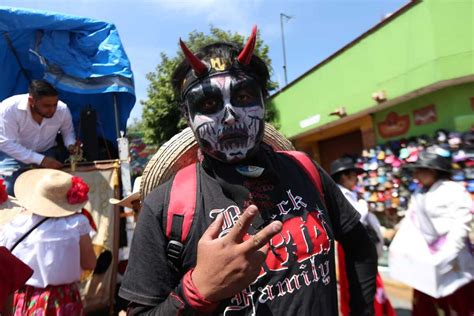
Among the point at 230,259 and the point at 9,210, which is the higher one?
the point at 230,259

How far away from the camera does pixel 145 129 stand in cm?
1467

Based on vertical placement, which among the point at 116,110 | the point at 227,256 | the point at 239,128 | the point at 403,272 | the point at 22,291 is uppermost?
the point at 116,110

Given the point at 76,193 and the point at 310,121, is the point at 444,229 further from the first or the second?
the point at 310,121

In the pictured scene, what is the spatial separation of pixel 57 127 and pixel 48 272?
1.63 meters

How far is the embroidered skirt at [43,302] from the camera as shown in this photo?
9.02ft

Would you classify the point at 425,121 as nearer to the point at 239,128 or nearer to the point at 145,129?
the point at 239,128

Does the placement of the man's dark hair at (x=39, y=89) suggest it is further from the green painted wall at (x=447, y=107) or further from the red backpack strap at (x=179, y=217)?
the green painted wall at (x=447, y=107)

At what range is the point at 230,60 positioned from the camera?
4.42ft

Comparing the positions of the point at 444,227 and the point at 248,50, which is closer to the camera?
the point at 248,50

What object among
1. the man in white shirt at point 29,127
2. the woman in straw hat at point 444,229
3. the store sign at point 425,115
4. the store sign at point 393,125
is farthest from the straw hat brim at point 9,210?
the store sign at point 393,125

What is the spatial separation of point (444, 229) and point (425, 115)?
211 inches

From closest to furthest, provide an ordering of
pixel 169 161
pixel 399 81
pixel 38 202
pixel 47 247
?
pixel 169 161
pixel 47 247
pixel 38 202
pixel 399 81

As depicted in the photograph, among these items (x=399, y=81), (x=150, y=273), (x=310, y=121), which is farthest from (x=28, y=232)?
(x=310, y=121)

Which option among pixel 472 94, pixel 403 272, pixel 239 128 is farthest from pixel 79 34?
pixel 472 94
